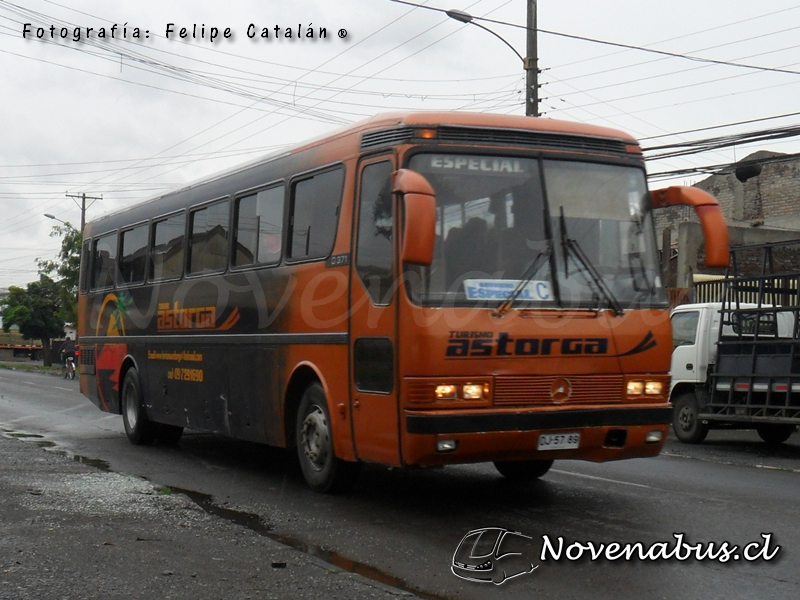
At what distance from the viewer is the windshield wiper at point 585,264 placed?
8211 mm

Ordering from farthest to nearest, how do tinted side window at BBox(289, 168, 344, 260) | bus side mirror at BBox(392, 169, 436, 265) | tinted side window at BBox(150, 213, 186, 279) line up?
tinted side window at BBox(150, 213, 186, 279)
tinted side window at BBox(289, 168, 344, 260)
bus side mirror at BBox(392, 169, 436, 265)

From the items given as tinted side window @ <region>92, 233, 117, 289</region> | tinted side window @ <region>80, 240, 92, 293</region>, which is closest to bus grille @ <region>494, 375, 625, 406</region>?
tinted side window @ <region>92, 233, 117, 289</region>

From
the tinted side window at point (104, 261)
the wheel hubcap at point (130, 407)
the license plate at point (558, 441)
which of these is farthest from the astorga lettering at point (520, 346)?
the tinted side window at point (104, 261)

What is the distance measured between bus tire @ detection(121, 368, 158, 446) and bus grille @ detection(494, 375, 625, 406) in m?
7.21

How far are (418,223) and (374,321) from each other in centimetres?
122

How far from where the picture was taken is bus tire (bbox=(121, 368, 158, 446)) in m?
13.9

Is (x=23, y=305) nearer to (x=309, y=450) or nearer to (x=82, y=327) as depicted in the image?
(x=82, y=327)

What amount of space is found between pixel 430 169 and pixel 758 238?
2192 cm

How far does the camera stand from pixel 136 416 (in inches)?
552

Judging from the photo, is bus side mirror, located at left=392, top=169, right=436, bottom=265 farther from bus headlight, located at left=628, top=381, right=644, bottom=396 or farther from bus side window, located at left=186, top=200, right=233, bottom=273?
bus side window, located at left=186, top=200, right=233, bottom=273

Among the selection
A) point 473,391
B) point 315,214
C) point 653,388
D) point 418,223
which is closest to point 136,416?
point 315,214

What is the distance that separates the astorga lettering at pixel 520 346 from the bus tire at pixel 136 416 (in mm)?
7188

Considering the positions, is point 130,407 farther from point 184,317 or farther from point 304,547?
point 304,547

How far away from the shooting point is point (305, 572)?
6.29 meters
